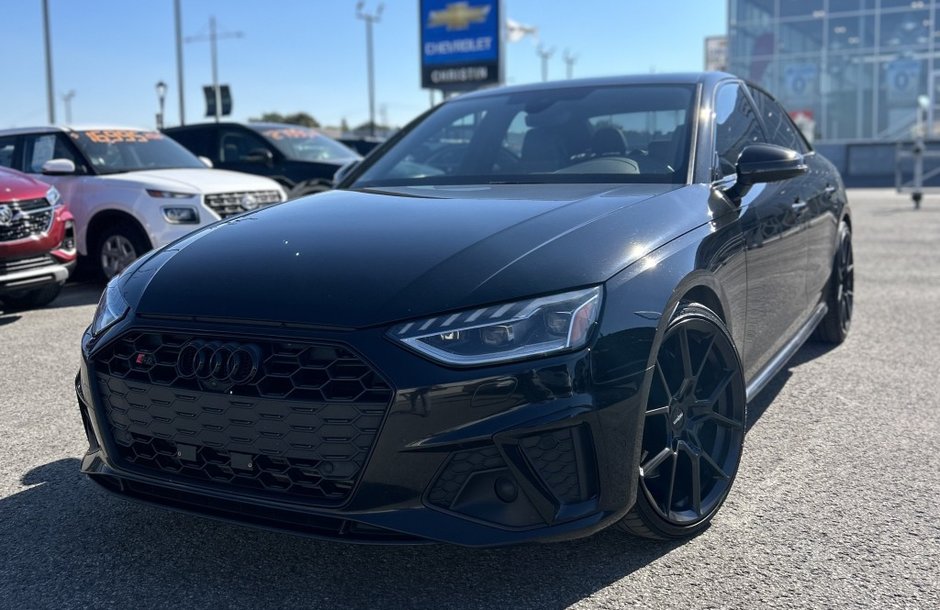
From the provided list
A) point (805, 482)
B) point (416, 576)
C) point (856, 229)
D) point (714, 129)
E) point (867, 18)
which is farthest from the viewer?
point (867, 18)

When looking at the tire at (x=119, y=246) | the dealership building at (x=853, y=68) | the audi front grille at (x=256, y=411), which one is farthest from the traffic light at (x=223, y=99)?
the dealership building at (x=853, y=68)

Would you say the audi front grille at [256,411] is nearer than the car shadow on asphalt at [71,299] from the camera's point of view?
Yes

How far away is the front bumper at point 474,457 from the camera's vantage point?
2189 millimetres

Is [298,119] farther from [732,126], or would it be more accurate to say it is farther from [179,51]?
[732,126]

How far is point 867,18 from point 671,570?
116 ft

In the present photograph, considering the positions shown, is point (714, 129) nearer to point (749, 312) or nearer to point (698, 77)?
point (698, 77)

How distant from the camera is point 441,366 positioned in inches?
86.7

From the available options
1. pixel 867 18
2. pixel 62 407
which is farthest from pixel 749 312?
pixel 867 18

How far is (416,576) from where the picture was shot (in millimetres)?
2564

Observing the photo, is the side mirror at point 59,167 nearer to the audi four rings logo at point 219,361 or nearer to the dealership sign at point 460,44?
the audi four rings logo at point 219,361

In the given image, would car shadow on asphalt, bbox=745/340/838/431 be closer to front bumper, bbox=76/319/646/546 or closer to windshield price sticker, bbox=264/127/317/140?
front bumper, bbox=76/319/646/546

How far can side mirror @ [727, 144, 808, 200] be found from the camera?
337cm

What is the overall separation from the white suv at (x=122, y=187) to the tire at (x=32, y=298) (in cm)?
85

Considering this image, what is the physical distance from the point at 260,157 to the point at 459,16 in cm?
1533
